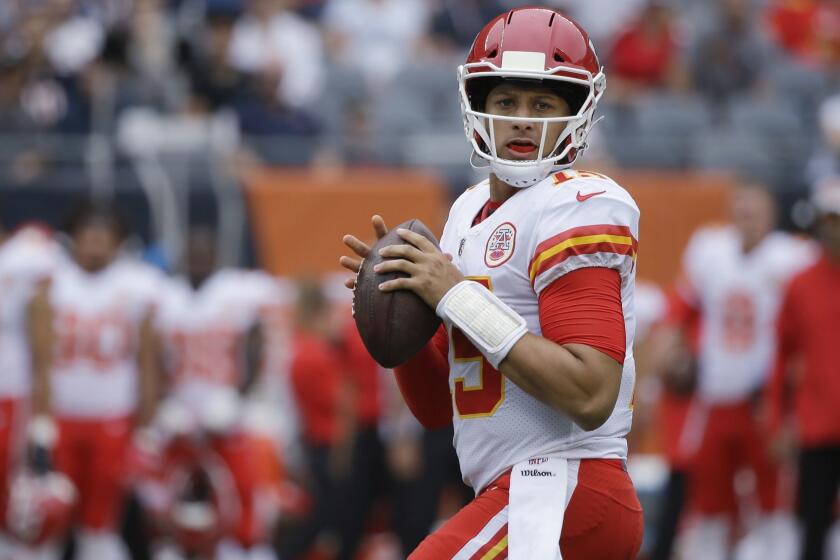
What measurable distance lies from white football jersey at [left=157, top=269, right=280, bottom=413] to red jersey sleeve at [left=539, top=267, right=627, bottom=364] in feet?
16.1

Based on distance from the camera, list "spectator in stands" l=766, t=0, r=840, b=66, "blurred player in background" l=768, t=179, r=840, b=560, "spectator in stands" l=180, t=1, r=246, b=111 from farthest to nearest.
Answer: "spectator in stands" l=766, t=0, r=840, b=66, "spectator in stands" l=180, t=1, r=246, b=111, "blurred player in background" l=768, t=179, r=840, b=560

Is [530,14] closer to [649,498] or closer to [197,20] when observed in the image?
[649,498]

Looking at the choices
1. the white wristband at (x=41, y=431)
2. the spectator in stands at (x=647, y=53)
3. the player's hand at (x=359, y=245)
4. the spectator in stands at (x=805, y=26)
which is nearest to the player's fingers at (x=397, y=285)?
the player's hand at (x=359, y=245)

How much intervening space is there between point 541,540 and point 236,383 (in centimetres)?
494

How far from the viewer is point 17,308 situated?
7410 millimetres

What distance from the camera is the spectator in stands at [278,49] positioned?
34.8 feet

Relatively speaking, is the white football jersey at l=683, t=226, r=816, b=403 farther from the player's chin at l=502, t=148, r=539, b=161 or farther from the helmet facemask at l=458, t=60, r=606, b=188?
the player's chin at l=502, t=148, r=539, b=161

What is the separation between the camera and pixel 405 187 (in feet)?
30.9

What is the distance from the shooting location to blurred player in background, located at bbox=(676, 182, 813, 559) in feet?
26.3

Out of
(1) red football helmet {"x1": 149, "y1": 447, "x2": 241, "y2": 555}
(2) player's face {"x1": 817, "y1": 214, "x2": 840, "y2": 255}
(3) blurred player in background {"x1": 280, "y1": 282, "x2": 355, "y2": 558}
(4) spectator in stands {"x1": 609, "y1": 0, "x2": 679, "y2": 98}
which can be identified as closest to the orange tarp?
(3) blurred player in background {"x1": 280, "y1": 282, "x2": 355, "y2": 558}

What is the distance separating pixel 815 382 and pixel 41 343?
378cm

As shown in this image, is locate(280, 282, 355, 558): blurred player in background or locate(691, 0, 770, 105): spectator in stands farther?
locate(691, 0, 770, 105): spectator in stands

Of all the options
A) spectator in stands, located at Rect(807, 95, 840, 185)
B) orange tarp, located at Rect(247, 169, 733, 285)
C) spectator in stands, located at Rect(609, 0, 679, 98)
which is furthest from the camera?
spectator in stands, located at Rect(609, 0, 679, 98)

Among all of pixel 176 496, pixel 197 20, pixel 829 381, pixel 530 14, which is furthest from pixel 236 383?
pixel 530 14
